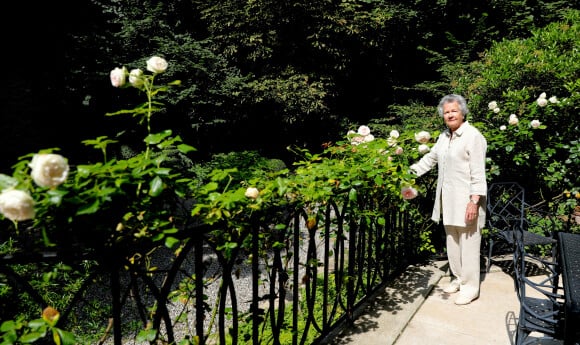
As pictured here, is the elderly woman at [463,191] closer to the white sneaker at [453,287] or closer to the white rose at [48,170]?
the white sneaker at [453,287]

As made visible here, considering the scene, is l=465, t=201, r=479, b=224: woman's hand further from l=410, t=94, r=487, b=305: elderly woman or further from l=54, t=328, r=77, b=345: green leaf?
l=54, t=328, r=77, b=345: green leaf

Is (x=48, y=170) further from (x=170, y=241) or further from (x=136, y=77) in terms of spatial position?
(x=136, y=77)

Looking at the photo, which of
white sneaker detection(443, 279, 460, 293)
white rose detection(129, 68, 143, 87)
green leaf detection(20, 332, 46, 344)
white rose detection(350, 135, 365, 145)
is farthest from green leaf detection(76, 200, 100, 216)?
white sneaker detection(443, 279, 460, 293)

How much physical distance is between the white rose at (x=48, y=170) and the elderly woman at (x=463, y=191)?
2.56 meters

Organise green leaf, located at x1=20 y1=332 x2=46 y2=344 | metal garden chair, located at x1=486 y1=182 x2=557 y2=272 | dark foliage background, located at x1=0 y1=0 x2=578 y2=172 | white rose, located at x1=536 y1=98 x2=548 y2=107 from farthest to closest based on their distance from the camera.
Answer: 1. dark foliage background, located at x1=0 y1=0 x2=578 y2=172
2. white rose, located at x1=536 y1=98 x2=548 y2=107
3. metal garden chair, located at x1=486 y1=182 x2=557 y2=272
4. green leaf, located at x1=20 y1=332 x2=46 y2=344

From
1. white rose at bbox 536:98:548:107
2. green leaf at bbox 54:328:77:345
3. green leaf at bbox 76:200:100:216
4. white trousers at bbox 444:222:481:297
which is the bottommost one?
white trousers at bbox 444:222:481:297

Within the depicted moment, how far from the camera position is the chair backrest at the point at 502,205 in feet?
12.9

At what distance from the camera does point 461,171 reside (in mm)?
3152

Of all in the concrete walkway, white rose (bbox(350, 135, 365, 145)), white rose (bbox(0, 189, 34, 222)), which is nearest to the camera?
white rose (bbox(0, 189, 34, 222))

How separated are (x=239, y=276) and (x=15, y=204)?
188 cm

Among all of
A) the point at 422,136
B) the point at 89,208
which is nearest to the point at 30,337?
the point at 89,208

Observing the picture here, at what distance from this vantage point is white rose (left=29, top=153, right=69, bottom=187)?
1.03m

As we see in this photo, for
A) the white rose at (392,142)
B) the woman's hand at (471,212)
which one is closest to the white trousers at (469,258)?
the woman's hand at (471,212)

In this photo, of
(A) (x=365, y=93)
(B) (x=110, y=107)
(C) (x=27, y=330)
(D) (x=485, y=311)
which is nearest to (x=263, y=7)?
(A) (x=365, y=93)
